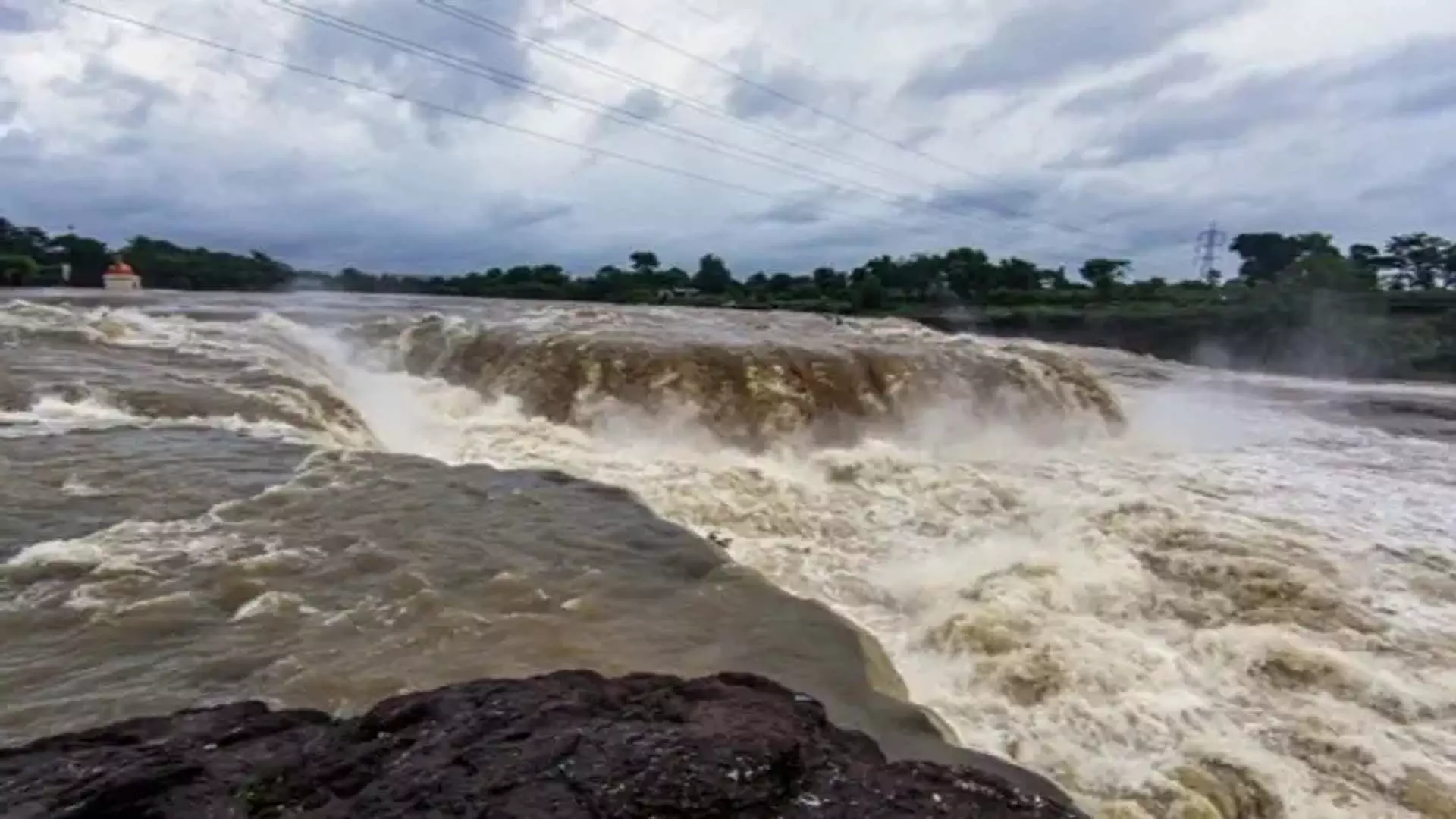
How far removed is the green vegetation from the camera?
37.9m

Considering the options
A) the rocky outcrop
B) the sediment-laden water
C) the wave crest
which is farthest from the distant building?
the rocky outcrop

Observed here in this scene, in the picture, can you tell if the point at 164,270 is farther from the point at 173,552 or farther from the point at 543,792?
the point at 543,792

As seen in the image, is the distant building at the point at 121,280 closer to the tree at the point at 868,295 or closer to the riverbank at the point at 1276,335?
the riverbank at the point at 1276,335

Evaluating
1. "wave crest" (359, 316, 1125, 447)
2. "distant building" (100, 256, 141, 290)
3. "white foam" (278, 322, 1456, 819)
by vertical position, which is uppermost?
"distant building" (100, 256, 141, 290)

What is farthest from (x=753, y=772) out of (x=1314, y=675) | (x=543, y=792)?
(x=1314, y=675)

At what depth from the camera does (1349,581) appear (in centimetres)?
700

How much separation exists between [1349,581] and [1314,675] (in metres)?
2.18

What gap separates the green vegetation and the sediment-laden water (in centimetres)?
2775

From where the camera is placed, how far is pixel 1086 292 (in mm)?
55312

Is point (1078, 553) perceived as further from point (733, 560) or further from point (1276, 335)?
point (1276, 335)

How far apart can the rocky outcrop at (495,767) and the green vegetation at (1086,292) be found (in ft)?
132

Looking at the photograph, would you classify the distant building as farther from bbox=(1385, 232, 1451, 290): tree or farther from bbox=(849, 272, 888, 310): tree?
bbox=(1385, 232, 1451, 290): tree

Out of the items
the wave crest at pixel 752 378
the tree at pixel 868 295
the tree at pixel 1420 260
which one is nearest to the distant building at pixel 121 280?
the wave crest at pixel 752 378

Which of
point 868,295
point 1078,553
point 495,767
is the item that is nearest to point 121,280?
point 868,295
